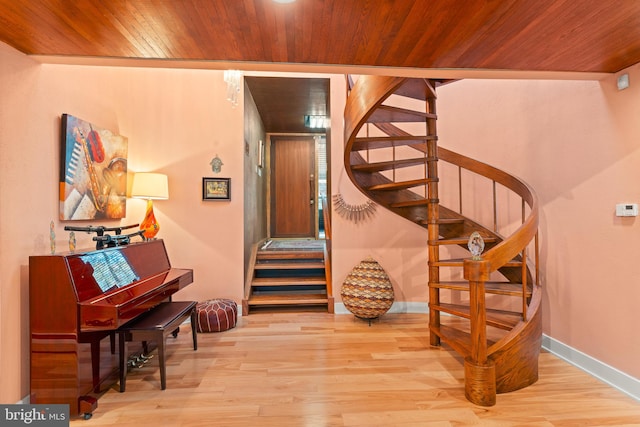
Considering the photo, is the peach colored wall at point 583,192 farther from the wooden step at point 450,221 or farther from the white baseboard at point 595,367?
the wooden step at point 450,221

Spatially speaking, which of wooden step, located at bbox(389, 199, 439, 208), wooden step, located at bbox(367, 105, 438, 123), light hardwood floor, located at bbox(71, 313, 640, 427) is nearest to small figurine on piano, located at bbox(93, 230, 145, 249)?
light hardwood floor, located at bbox(71, 313, 640, 427)

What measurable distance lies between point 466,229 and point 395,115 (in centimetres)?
141

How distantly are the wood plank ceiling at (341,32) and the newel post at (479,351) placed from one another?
139cm

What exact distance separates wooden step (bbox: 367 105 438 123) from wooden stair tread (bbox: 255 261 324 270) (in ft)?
7.22

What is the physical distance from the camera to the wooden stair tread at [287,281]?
14.1 ft

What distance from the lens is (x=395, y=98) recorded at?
426 cm

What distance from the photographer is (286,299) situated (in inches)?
165

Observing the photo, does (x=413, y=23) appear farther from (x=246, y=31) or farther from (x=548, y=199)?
(x=548, y=199)

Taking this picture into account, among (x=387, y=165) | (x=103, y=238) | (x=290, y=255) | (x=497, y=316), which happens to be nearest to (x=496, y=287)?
(x=497, y=316)

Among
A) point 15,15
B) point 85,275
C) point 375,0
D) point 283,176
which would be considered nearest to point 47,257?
point 85,275

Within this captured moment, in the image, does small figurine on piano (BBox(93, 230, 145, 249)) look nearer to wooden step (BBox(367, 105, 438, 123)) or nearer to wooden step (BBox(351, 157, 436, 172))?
wooden step (BBox(351, 157, 436, 172))

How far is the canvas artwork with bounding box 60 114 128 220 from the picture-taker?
2.42 metres

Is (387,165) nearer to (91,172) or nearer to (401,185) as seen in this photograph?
(401,185)

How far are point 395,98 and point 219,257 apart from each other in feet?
10.2
